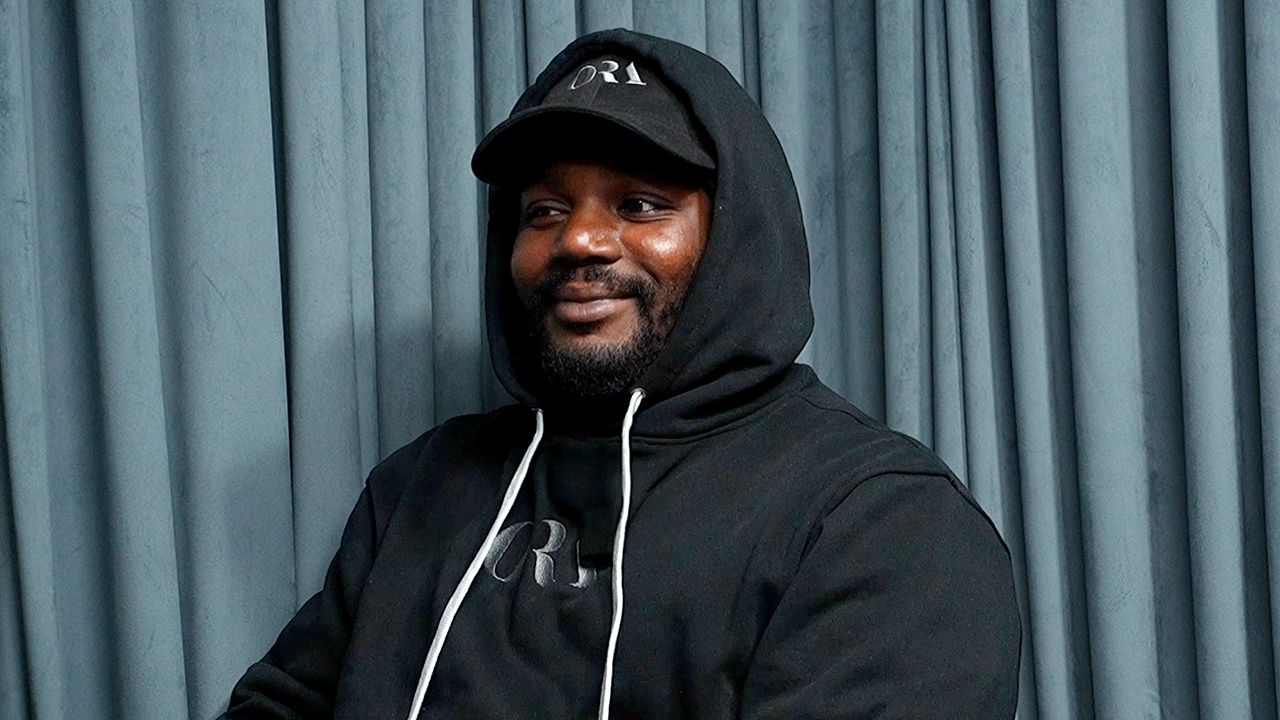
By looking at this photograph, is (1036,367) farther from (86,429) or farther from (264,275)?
(86,429)

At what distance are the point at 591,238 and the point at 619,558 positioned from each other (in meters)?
0.31

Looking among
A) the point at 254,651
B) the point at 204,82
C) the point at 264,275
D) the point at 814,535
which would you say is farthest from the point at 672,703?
the point at 204,82

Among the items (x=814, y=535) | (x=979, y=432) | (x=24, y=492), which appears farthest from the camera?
(x=979, y=432)

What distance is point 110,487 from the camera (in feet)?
4.80

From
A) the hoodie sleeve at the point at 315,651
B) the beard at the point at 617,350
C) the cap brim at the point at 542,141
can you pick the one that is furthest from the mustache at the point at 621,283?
the hoodie sleeve at the point at 315,651

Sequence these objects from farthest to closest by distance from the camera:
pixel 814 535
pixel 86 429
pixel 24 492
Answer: pixel 86 429 → pixel 24 492 → pixel 814 535

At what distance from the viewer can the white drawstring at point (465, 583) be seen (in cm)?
127

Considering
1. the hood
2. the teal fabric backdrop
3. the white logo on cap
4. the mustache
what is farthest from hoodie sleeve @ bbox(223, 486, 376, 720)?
the white logo on cap

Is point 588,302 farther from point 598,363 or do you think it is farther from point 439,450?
point 439,450

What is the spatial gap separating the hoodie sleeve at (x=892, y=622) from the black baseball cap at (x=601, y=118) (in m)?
0.38

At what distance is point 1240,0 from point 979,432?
547 millimetres

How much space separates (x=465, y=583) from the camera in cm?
129

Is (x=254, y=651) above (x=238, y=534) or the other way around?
the other way around

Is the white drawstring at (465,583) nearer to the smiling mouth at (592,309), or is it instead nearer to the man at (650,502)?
the man at (650,502)
